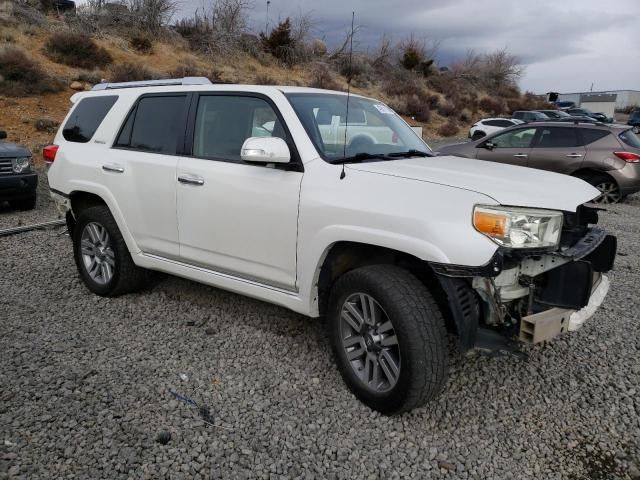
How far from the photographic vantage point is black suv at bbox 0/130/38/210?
7.76 meters

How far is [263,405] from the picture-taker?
123 inches

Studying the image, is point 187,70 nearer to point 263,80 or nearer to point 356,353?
point 263,80

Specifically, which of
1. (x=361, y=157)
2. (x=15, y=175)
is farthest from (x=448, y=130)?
(x=361, y=157)

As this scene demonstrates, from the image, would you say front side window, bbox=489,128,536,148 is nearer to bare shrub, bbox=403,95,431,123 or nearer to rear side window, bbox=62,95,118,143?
rear side window, bbox=62,95,118,143

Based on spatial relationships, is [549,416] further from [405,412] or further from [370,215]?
[370,215]

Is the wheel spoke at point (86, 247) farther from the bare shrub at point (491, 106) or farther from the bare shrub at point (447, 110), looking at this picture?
the bare shrub at point (491, 106)

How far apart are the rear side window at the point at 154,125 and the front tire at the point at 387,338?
192 cm

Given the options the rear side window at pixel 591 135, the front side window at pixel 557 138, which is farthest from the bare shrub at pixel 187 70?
the rear side window at pixel 591 135

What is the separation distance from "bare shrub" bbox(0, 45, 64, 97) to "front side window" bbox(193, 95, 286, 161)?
16841 mm

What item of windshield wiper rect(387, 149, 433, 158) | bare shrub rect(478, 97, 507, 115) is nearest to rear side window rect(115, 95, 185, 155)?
windshield wiper rect(387, 149, 433, 158)

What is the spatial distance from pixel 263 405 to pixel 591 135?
30.6 feet

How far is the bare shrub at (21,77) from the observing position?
57.6ft

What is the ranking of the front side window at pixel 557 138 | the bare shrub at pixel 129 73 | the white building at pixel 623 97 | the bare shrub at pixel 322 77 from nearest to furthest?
the front side window at pixel 557 138 → the bare shrub at pixel 129 73 → the bare shrub at pixel 322 77 → the white building at pixel 623 97

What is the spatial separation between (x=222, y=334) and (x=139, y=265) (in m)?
1.00
